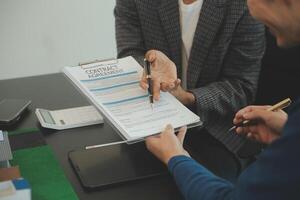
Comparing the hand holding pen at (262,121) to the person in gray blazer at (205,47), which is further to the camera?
the person in gray blazer at (205,47)

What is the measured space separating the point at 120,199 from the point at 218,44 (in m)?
0.68

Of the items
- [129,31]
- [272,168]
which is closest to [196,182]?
[272,168]

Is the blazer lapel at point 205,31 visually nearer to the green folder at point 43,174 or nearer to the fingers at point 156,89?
the fingers at point 156,89

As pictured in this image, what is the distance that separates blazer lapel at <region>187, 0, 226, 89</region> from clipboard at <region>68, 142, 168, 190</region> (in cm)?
42

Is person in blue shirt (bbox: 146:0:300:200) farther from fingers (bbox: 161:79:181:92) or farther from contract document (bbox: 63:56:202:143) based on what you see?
fingers (bbox: 161:79:181:92)

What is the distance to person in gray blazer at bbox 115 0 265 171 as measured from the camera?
1.40 meters

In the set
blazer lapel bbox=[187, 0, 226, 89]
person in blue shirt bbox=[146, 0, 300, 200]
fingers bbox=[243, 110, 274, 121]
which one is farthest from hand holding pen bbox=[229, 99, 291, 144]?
blazer lapel bbox=[187, 0, 226, 89]

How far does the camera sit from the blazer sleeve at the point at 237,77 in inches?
55.1

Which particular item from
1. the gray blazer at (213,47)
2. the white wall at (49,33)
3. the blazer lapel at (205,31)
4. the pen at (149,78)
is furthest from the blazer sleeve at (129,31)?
the white wall at (49,33)

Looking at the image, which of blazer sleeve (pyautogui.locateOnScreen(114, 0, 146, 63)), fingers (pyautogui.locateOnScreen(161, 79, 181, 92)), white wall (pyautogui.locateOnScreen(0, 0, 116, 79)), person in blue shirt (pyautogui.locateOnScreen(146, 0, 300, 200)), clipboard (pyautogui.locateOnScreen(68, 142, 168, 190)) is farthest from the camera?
white wall (pyautogui.locateOnScreen(0, 0, 116, 79))

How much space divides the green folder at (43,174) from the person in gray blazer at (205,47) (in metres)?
0.43

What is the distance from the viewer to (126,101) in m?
1.15

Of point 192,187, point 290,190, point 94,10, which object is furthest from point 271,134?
point 94,10

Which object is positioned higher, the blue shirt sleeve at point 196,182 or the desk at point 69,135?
the blue shirt sleeve at point 196,182
